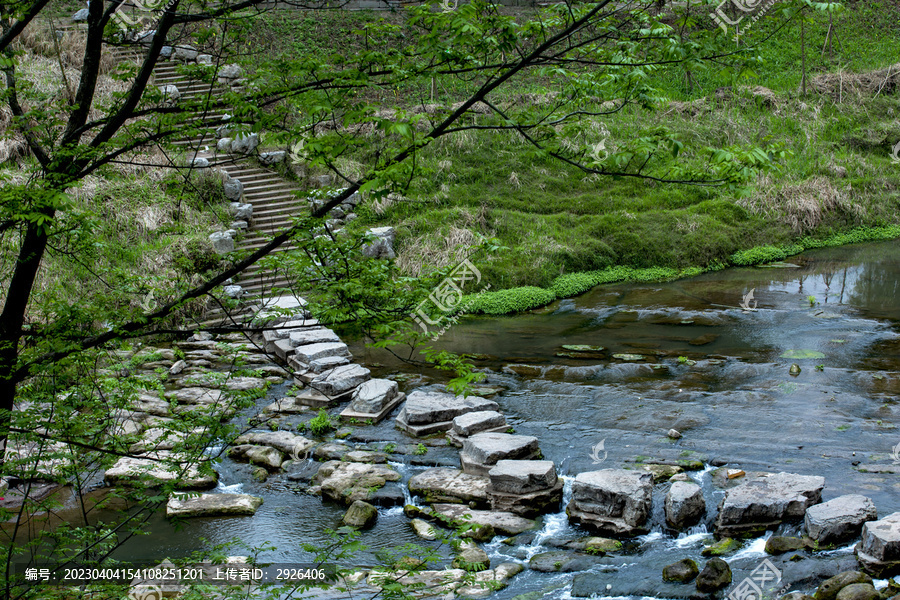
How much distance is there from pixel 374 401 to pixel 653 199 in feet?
38.3

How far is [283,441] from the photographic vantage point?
833 cm

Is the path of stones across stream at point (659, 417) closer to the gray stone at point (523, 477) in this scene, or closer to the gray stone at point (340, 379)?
the gray stone at point (523, 477)

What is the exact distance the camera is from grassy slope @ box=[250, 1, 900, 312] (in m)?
15.6

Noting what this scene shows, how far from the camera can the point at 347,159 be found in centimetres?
1686

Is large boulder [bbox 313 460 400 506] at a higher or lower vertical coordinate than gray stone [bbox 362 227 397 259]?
lower

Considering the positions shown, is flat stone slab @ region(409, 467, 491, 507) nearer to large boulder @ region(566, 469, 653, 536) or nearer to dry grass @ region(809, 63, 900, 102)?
large boulder @ region(566, 469, 653, 536)

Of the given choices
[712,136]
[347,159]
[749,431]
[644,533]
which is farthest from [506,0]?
[644,533]

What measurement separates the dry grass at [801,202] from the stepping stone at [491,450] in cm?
1282

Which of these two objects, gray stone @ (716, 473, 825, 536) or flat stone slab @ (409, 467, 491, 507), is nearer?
gray stone @ (716, 473, 825, 536)

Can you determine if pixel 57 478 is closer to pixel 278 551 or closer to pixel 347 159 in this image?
pixel 278 551

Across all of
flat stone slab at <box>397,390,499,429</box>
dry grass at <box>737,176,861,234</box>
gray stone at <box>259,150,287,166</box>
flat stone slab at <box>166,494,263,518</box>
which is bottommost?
flat stone slab at <box>166,494,263,518</box>

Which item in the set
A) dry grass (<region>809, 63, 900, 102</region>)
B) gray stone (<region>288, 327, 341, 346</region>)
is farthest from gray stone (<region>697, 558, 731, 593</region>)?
dry grass (<region>809, 63, 900, 102</region>)

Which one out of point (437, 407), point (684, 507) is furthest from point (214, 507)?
point (684, 507)

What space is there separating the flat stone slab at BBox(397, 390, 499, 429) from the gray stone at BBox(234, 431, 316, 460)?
1.33 metres
